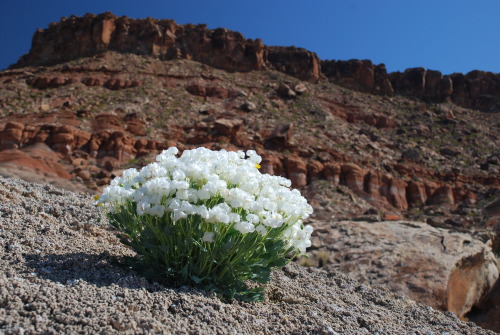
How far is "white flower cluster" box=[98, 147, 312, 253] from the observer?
417 cm

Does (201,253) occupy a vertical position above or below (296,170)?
below

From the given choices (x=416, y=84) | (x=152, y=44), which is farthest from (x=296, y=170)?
(x=416, y=84)

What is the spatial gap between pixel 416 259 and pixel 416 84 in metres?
56.5

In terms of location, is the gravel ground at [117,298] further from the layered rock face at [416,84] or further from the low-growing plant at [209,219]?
the layered rock face at [416,84]

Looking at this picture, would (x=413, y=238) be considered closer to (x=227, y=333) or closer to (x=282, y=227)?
(x=282, y=227)

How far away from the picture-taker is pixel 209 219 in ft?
13.5

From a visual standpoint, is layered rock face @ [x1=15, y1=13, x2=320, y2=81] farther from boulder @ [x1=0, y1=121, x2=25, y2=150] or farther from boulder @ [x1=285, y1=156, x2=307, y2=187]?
boulder @ [x1=0, y1=121, x2=25, y2=150]

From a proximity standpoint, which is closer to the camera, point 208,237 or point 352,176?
point 208,237

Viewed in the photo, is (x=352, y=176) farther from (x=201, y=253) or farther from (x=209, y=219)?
(x=209, y=219)

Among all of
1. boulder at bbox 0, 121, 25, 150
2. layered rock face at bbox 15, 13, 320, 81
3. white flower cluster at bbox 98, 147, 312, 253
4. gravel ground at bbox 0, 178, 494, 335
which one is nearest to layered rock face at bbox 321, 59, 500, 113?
layered rock face at bbox 15, 13, 320, 81

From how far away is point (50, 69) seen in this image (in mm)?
41750

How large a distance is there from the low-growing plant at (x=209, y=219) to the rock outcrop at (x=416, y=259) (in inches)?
158

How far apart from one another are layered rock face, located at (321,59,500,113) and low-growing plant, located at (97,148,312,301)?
55.7 metres

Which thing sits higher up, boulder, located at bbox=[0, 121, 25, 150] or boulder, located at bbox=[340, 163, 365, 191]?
boulder, located at bbox=[340, 163, 365, 191]
